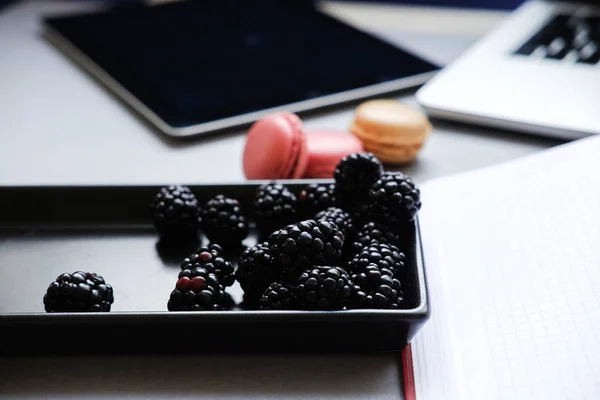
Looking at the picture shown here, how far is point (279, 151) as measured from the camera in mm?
883

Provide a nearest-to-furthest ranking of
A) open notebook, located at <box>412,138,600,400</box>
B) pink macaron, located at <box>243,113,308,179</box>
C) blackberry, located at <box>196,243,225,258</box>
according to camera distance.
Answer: open notebook, located at <box>412,138,600,400</box> → blackberry, located at <box>196,243,225,258</box> → pink macaron, located at <box>243,113,308,179</box>

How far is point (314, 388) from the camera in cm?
58

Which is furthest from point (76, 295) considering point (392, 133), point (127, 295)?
point (392, 133)

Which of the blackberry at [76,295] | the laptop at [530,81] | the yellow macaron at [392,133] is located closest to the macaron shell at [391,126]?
the yellow macaron at [392,133]

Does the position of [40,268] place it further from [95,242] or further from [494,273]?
[494,273]

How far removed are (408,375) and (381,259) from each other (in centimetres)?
11

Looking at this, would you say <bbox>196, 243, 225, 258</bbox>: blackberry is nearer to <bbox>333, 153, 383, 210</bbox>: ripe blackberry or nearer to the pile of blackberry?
the pile of blackberry

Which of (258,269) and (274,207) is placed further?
(274,207)

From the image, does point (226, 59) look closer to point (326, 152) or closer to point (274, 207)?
point (326, 152)

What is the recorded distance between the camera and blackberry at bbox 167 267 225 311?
0.61 meters

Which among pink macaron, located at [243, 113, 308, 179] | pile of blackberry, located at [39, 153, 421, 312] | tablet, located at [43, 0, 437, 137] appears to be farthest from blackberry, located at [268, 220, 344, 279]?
tablet, located at [43, 0, 437, 137]

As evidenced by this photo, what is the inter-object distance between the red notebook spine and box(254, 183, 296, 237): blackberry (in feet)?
0.71

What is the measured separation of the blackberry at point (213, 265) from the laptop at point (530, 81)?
0.53m

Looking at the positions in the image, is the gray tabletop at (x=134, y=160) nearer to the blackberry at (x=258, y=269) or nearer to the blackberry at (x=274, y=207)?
the blackberry at (x=258, y=269)
